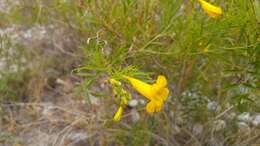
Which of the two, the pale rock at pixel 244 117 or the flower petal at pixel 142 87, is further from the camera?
the pale rock at pixel 244 117

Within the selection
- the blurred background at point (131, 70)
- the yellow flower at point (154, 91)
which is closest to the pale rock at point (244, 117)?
the blurred background at point (131, 70)

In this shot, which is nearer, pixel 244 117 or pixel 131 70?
pixel 131 70

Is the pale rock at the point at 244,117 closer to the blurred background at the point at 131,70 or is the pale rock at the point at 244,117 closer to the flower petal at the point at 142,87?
the blurred background at the point at 131,70

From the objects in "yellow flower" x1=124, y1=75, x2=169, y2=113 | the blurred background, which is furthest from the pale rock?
"yellow flower" x1=124, y1=75, x2=169, y2=113

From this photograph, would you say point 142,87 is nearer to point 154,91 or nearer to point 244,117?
point 154,91

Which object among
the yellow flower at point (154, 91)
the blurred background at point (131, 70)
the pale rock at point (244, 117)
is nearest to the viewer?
the yellow flower at point (154, 91)

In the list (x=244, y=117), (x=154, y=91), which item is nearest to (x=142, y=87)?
(x=154, y=91)

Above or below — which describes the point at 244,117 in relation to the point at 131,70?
below

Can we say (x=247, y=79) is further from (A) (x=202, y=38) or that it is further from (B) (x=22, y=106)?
(B) (x=22, y=106)

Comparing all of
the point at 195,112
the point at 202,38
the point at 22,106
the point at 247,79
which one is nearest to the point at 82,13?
the point at 202,38
